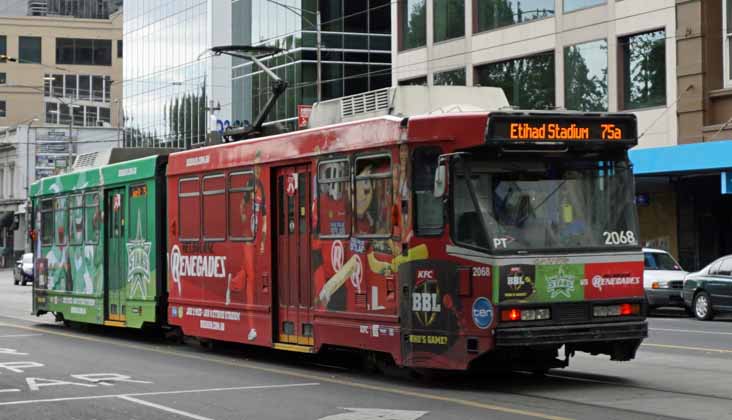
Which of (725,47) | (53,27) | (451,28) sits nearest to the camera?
(725,47)

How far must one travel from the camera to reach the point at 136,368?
53.9ft

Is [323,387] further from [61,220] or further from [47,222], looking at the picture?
[47,222]

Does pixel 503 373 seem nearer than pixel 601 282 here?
No

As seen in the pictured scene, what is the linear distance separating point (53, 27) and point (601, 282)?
94067 millimetres

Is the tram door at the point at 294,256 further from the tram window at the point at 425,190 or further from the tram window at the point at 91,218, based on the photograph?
the tram window at the point at 91,218

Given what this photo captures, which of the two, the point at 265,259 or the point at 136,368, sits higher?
the point at 265,259

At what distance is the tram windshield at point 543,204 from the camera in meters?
13.1

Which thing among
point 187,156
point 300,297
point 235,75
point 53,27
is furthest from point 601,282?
point 53,27

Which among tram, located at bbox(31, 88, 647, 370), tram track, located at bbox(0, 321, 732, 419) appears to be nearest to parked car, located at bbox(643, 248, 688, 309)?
tram track, located at bbox(0, 321, 732, 419)

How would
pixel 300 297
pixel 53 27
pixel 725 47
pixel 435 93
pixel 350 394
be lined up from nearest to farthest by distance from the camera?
pixel 350 394 → pixel 435 93 → pixel 300 297 → pixel 725 47 → pixel 53 27

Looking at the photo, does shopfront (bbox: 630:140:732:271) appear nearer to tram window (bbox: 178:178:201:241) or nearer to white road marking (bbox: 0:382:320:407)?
tram window (bbox: 178:178:201:241)

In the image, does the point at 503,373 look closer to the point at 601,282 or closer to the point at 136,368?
the point at 601,282

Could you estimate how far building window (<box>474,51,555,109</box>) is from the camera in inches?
1507

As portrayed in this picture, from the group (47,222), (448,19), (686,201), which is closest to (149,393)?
(47,222)
